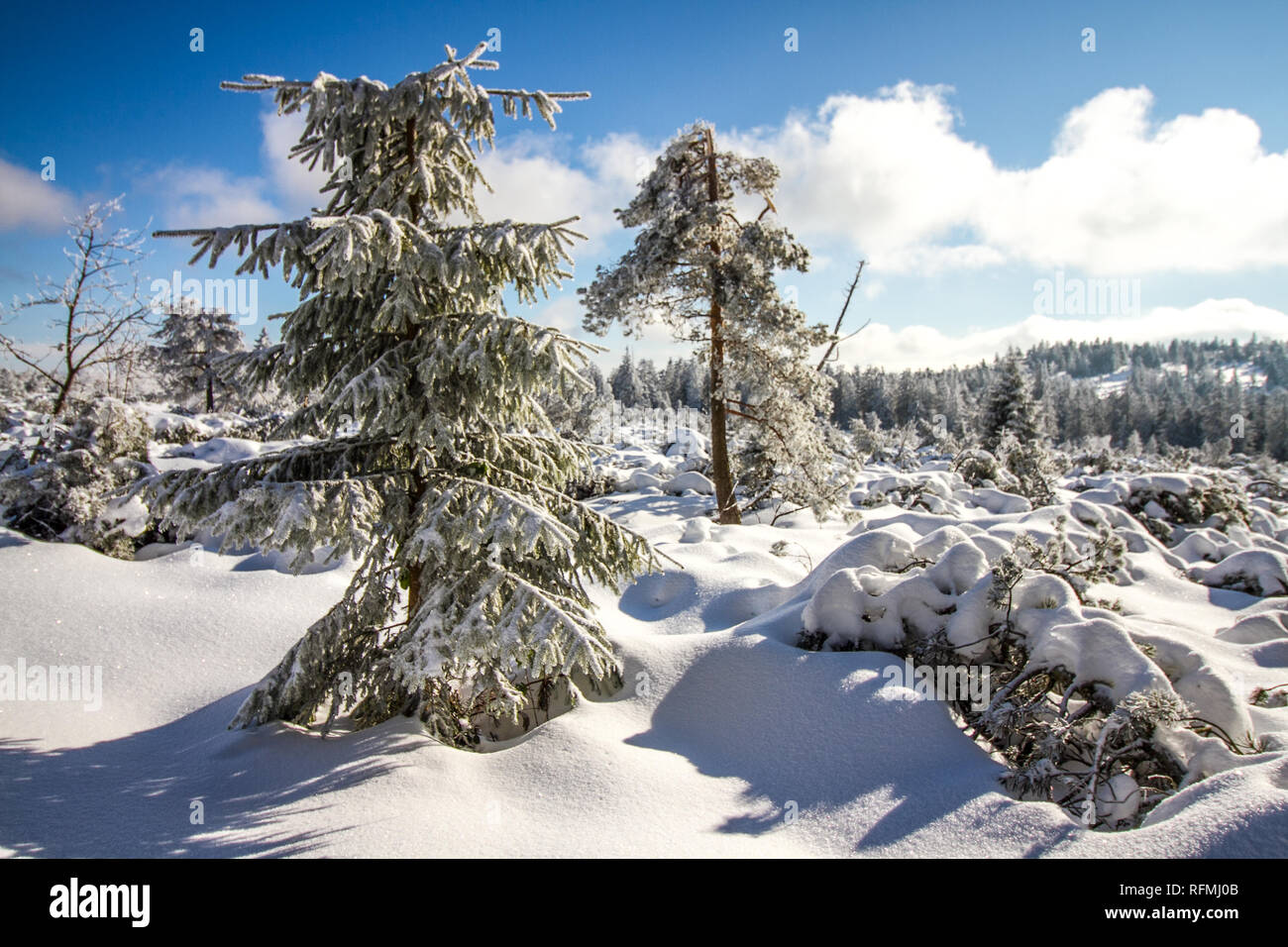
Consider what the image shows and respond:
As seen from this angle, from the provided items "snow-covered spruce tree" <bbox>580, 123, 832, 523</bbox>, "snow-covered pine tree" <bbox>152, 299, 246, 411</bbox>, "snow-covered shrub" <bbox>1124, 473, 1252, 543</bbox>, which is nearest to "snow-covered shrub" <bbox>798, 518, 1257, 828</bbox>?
"snow-covered spruce tree" <bbox>580, 123, 832, 523</bbox>

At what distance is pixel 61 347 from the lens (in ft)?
37.9

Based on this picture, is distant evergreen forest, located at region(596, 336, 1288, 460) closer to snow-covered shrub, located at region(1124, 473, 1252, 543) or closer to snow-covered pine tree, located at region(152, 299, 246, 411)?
snow-covered shrub, located at region(1124, 473, 1252, 543)

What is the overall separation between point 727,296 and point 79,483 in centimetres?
945

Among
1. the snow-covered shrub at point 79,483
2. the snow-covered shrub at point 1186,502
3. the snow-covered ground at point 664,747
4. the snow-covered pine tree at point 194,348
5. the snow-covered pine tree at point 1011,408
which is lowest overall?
the snow-covered ground at point 664,747

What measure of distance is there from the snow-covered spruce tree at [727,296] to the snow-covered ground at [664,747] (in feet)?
15.6

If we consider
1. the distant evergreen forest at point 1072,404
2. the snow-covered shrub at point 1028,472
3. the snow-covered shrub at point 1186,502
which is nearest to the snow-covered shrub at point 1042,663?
the snow-covered shrub at point 1186,502

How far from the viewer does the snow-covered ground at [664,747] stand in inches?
98.3

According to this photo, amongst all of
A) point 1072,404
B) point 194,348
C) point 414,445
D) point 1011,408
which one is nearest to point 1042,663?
point 414,445

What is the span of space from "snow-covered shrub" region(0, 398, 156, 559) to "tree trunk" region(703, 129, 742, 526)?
8.23 meters

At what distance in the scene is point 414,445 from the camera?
418cm

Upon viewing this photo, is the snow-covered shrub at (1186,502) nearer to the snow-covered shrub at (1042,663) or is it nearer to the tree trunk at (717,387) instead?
the tree trunk at (717,387)

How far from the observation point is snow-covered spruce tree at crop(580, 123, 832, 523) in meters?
9.38

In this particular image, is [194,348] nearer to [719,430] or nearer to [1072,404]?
[719,430]
